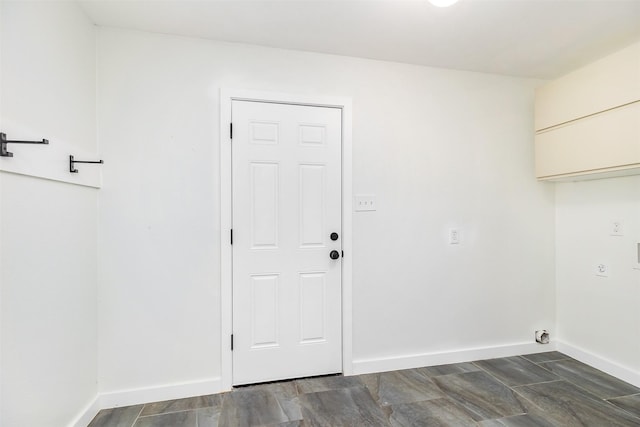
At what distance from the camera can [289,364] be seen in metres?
2.43

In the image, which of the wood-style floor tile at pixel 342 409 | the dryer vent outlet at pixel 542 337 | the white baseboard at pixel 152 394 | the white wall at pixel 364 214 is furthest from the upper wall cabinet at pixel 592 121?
the white baseboard at pixel 152 394

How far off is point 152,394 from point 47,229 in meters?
1.29

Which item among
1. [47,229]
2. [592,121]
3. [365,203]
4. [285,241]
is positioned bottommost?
[285,241]

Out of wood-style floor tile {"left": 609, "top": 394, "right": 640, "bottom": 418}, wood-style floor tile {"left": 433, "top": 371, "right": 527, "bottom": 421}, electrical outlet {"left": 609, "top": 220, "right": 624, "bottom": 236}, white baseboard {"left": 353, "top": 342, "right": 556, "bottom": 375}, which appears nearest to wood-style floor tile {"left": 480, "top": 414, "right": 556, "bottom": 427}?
wood-style floor tile {"left": 433, "top": 371, "right": 527, "bottom": 421}

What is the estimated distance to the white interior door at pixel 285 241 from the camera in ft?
7.69

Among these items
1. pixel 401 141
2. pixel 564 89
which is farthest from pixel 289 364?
pixel 564 89

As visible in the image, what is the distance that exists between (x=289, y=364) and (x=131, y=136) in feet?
6.42

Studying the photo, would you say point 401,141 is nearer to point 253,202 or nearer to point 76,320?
point 253,202

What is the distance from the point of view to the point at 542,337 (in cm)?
291

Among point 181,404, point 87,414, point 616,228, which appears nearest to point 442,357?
point 616,228

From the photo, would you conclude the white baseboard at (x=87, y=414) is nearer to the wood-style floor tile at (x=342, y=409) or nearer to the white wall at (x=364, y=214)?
the white wall at (x=364, y=214)

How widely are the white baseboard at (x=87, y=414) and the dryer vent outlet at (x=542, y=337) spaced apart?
11.4 ft

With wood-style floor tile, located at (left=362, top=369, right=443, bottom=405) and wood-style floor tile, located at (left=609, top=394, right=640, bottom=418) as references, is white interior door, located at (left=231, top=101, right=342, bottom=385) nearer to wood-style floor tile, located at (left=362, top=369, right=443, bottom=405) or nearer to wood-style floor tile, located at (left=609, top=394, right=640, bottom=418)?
wood-style floor tile, located at (left=362, top=369, right=443, bottom=405)

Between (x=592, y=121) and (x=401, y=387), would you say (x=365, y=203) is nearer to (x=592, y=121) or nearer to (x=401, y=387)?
(x=401, y=387)
